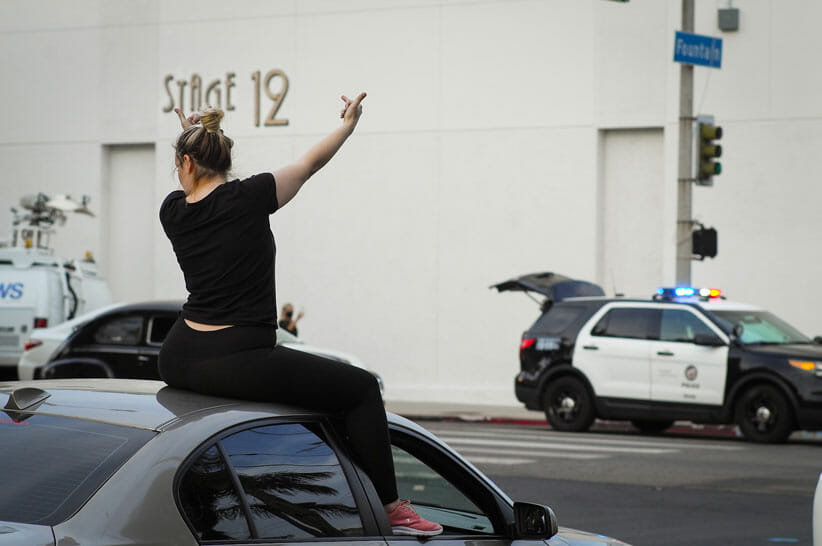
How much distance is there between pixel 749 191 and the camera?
80.3 ft

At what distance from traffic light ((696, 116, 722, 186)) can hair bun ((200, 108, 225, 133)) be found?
1686 cm

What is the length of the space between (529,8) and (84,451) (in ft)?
78.0

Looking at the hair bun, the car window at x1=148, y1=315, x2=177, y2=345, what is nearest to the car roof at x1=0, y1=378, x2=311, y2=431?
the hair bun

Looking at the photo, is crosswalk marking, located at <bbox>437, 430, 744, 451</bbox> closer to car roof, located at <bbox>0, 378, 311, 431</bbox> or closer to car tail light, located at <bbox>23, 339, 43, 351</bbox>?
car tail light, located at <bbox>23, 339, 43, 351</bbox>

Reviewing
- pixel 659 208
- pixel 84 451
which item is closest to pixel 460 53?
pixel 659 208

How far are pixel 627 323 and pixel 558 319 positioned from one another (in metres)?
1.09

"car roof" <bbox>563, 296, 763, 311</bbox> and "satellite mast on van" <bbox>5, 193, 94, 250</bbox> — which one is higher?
"satellite mast on van" <bbox>5, 193, 94, 250</bbox>

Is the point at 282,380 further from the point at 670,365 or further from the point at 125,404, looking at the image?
the point at 670,365

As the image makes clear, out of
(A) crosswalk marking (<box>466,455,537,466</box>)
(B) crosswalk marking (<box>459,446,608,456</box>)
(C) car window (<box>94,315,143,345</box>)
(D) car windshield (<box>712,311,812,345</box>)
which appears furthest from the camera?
(D) car windshield (<box>712,311,812,345</box>)

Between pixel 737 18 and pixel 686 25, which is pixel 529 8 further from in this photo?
pixel 686 25

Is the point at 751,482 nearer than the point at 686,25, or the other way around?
the point at 751,482

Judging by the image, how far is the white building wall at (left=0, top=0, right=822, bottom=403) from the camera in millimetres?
24531

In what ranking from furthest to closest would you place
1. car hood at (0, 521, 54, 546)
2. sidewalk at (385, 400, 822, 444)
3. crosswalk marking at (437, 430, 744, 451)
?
1. sidewalk at (385, 400, 822, 444)
2. crosswalk marking at (437, 430, 744, 451)
3. car hood at (0, 521, 54, 546)

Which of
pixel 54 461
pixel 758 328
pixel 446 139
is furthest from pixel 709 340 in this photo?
pixel 54 461
